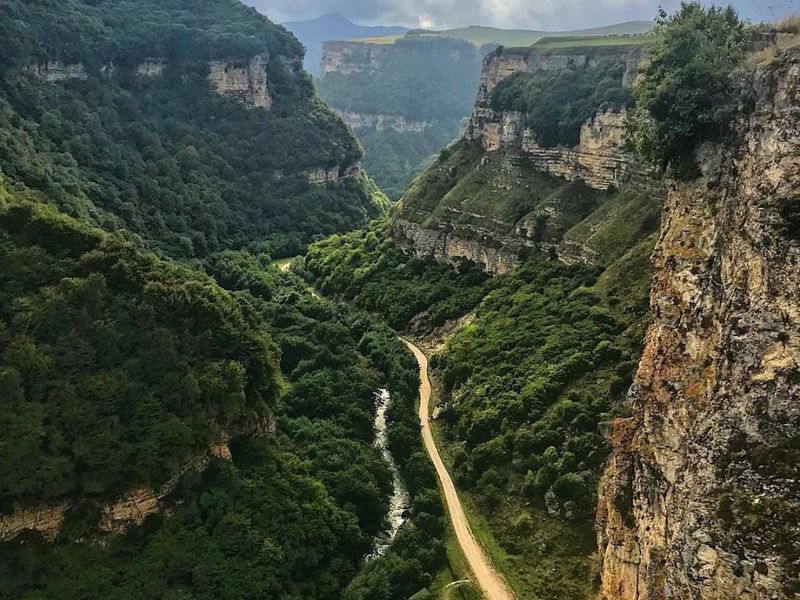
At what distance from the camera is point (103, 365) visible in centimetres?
3800

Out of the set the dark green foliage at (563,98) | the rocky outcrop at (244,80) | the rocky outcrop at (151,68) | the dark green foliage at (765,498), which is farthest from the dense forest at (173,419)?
the rocky outcrop at (244,80)

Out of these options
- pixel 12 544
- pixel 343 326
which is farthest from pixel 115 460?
pixel 343 326

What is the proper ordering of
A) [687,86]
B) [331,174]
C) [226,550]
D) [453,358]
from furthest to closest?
[331,174]
[453,358]
[226,550]
[687,86]

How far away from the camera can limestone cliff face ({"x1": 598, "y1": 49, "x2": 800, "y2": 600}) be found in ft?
67.2

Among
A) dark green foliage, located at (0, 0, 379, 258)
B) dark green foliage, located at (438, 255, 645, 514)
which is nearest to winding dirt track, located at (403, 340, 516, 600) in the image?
dark green foliage, located at (438, 255, 645, 514)

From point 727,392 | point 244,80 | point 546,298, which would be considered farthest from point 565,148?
point 244,80

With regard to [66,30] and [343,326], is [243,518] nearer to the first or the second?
[343,326]

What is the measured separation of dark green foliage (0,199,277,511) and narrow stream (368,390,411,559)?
11197 mm

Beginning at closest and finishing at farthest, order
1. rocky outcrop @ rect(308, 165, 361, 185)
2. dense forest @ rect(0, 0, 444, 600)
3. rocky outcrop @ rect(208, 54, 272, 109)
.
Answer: dense forest @ rect(0, 0, 444, 600), rocky outcrop @ rect(208, 54, 272, 109), rocky outcrop @ rect(308, 165, 361, 185)

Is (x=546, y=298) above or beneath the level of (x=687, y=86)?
beneath

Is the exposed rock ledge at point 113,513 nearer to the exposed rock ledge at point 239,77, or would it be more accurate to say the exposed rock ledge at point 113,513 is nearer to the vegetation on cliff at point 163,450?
the vegetation on cliff at point 163,450

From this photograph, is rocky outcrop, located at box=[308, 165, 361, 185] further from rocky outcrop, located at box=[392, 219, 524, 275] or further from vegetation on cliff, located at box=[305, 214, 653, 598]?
vegetation on cliff, located at box=[305, 214, 653, 598]

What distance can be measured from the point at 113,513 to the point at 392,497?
20124mm

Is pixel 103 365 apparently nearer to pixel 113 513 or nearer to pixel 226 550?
pixel 113 513
